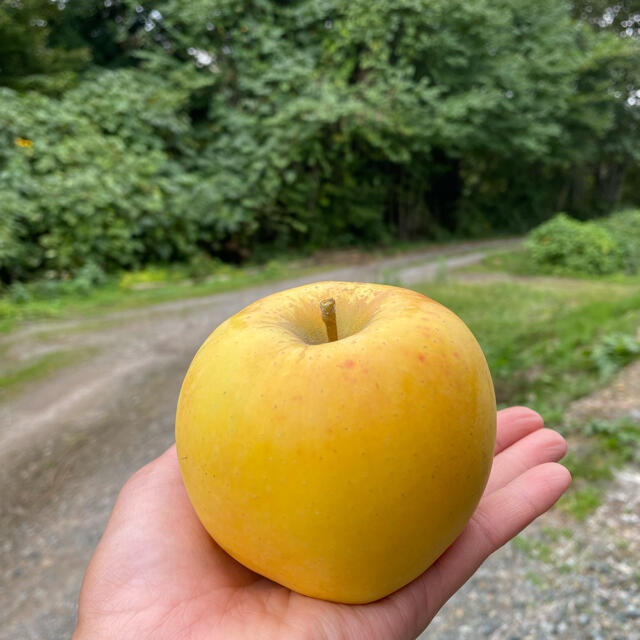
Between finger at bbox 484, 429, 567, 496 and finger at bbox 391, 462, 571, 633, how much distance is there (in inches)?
4.5

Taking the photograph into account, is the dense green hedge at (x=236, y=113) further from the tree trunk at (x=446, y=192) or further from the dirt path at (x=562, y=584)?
the dirt path at (x=562, y=584)

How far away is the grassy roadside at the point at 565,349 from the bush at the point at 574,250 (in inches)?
62.1

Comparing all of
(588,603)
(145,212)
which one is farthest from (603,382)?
(145,212)

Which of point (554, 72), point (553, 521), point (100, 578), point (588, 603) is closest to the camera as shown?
point (100, 578)

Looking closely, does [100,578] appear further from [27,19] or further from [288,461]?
[27,19]

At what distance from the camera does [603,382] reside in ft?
13.7

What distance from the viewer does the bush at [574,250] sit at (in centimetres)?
1017

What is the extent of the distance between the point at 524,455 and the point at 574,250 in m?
9.80

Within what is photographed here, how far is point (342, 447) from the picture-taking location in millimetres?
1076

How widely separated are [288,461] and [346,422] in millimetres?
→ 151

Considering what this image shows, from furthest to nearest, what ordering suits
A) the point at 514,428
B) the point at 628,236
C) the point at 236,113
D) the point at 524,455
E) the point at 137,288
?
1. the point at 628,236
2. the point at 236,113
3. the point at 137,288
4. the point at 514,428
5. the point at 524,455

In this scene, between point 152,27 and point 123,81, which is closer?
point 123,81

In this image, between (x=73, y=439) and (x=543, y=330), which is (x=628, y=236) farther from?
(x=73, y=439)

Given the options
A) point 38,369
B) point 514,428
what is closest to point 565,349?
point 514,428
